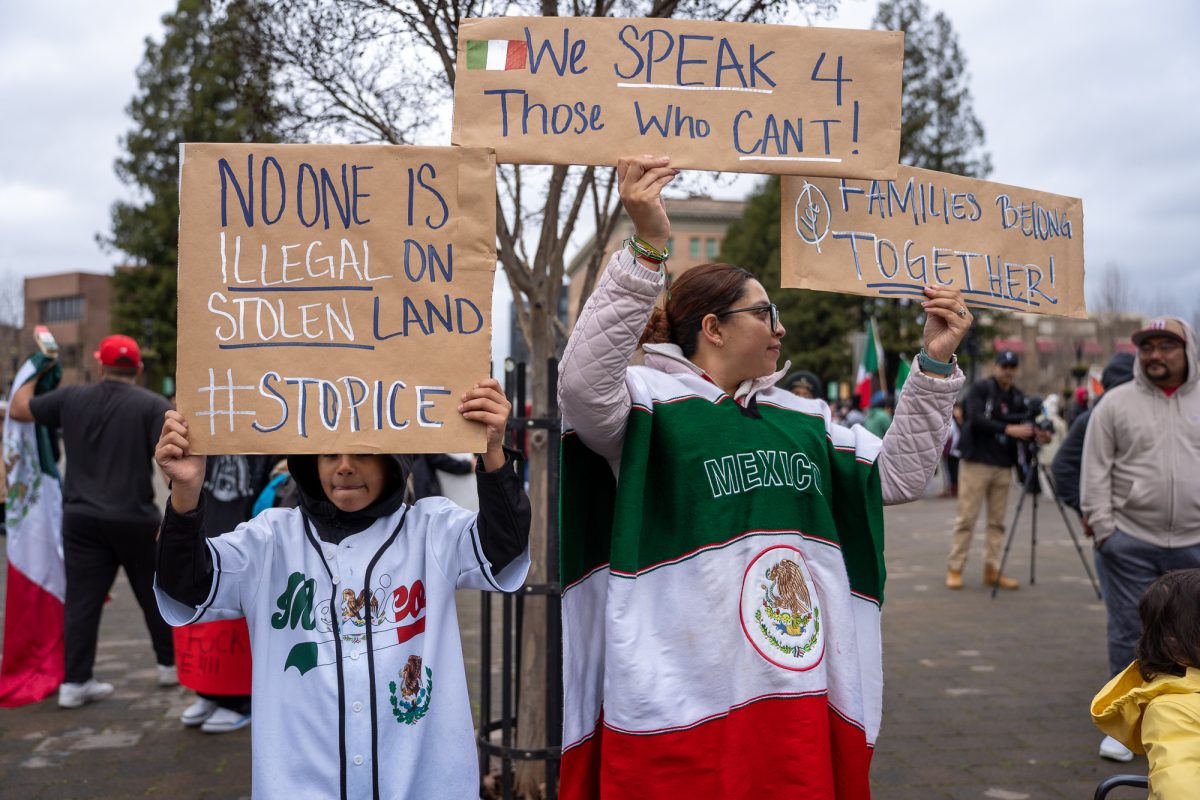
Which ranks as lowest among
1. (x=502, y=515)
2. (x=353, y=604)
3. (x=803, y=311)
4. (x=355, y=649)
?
(x=355, y=649)

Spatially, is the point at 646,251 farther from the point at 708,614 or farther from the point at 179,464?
the point at 179,464

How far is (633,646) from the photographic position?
2373mm

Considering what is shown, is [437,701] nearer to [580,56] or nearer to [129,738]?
[580,56]

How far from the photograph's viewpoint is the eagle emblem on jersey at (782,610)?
244 cm

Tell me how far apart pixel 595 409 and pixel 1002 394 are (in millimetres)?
7799

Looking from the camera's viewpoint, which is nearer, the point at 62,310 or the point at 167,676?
the point at 167,676

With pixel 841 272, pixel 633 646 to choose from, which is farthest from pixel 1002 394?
pixel 633 646

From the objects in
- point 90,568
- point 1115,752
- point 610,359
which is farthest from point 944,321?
point 90,568

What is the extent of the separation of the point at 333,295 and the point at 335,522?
0.57 m

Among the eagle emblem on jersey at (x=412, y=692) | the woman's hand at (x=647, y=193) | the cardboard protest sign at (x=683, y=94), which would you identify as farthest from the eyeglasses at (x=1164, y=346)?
the eagle emblem on jersey at (x=412, y=692)

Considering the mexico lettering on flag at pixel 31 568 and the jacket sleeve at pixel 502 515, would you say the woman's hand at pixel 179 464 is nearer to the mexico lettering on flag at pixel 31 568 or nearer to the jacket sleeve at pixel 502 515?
the jacket sleeve at pixel 502 515

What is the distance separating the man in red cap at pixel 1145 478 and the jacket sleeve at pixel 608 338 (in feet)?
10.7

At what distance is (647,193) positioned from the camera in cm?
238

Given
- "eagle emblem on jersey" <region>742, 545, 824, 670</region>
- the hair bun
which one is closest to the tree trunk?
the hair bun
